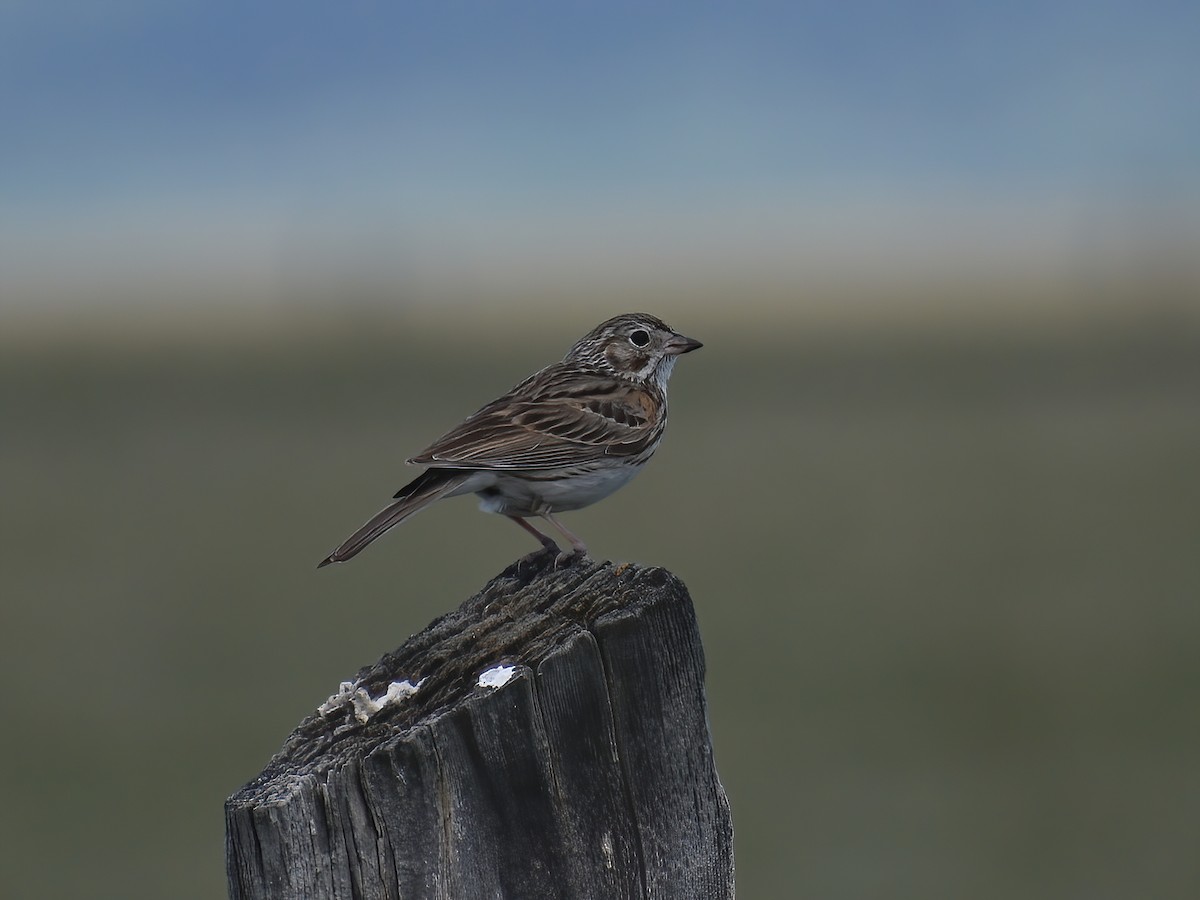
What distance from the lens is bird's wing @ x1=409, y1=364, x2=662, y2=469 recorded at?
21.8 feet

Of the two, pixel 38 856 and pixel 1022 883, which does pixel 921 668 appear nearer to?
pixel 1022 883

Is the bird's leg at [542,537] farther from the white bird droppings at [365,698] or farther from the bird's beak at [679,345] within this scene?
the white bird droppings at [365,698]

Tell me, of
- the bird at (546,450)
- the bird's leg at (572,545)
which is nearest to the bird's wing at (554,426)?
the bird at (546,450)

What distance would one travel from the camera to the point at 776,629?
2727 centimetres

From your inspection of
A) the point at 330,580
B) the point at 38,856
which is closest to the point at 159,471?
the point at 330,580

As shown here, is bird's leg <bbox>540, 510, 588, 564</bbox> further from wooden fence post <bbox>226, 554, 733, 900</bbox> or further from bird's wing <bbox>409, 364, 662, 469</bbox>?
wooden fence post <bbox>226, 554, 733, 900</bbox>

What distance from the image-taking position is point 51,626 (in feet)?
93.1

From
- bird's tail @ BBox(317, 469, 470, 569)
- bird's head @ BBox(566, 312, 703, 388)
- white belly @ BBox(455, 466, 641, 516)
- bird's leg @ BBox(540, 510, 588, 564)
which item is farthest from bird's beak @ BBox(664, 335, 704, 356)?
bird's tail @ BBox(317, 469, 470, 569)

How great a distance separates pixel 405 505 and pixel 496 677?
113 inches

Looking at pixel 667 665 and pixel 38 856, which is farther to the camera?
pixel 38 856

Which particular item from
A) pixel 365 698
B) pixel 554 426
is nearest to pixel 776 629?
pixel 554 426

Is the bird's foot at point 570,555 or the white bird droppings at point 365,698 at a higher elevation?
the bird's foot at point 570,555

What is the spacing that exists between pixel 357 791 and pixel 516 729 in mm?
381

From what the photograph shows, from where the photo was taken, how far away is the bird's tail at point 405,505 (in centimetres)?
568
